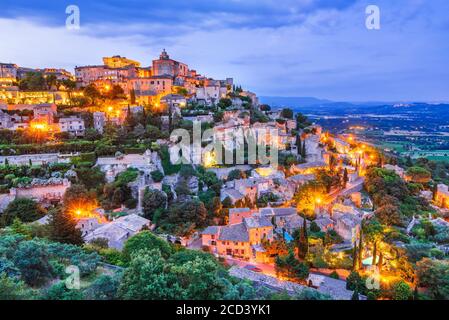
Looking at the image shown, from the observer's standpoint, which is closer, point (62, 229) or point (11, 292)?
point (11, 292)

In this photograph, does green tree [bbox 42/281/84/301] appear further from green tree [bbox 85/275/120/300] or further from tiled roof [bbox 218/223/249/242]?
tiled roof [bbox 218/223/249/242]

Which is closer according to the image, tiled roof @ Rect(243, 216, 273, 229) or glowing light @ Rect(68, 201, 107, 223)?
tiled roof @ Rect(243, 216, 273, 229)

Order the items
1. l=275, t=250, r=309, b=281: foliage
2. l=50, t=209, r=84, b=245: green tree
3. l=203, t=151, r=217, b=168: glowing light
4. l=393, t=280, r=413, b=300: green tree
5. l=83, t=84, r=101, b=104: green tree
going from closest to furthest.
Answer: l=393, t=280, r=413, b=300: green tree, l=275, t=250, r=309, b=281: foliage, l=50, t=209, r=84, b=245: green tree, l=203, t=151, r=217, b=168: glowing light, l=83, t=84, r=101, b=104: green tree

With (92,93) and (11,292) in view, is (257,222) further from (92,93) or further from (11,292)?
(92,93)

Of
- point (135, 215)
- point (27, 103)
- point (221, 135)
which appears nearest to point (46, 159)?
point (135, 215)

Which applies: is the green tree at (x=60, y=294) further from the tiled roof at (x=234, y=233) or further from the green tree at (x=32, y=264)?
the tiled roof at (x=234, y=233)

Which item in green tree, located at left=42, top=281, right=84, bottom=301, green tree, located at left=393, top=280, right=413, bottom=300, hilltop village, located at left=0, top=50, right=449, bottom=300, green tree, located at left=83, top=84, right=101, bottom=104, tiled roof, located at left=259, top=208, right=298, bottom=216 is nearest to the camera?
green tree, located at left=42, top=281, right=84, bottom=301

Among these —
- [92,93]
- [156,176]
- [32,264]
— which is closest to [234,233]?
[156,176]

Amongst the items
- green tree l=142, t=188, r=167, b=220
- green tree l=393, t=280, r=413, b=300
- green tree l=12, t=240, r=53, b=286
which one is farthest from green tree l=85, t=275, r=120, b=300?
green tree l=142, t=188, r=167, b=220

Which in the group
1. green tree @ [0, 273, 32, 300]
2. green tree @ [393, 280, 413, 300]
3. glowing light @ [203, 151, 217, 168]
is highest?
glowing light @ [203, 151, 217, 168]
